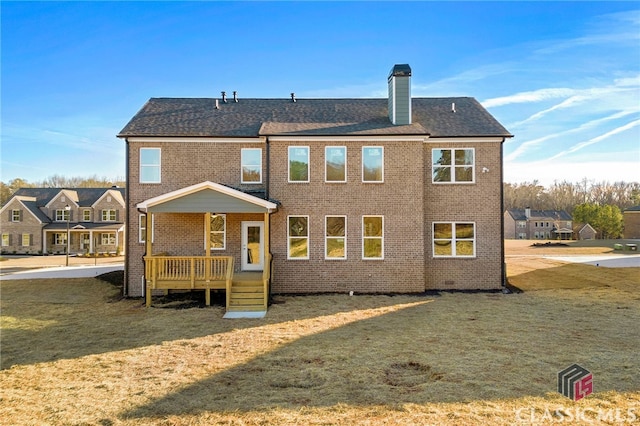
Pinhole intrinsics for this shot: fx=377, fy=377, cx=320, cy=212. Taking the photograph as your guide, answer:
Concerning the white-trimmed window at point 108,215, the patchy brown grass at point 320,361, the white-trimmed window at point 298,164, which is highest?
the white-trimmed window at point 298,164

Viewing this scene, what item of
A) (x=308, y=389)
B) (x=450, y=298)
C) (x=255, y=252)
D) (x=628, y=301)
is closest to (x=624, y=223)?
(x=628, y=301)

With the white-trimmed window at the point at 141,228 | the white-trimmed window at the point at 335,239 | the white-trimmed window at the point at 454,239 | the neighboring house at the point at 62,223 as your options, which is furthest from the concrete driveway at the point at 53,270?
the white-trimmed window at the point at 454,239

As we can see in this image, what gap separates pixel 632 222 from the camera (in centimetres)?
6147

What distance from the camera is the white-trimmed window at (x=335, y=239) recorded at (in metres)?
15.6

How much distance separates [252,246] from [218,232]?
1520 millimetres

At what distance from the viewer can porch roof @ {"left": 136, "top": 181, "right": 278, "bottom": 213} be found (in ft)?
44.5

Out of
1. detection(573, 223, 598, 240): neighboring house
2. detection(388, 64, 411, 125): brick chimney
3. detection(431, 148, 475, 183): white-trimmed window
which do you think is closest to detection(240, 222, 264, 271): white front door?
detection(388, 64, 411, 125): brick chimney

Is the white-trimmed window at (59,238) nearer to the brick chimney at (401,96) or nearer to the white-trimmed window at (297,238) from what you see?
the white-trimmed window at (297,238)

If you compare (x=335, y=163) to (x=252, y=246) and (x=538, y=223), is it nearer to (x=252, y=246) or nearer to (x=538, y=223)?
(x=252, y=246)

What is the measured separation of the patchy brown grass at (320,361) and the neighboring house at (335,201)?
179 cm

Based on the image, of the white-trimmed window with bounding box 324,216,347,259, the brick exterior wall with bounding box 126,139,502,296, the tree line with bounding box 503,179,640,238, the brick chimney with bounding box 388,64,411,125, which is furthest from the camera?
the tree line with bounding box 503,179,640,238

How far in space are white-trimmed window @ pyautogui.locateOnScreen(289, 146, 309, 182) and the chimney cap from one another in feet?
18.0

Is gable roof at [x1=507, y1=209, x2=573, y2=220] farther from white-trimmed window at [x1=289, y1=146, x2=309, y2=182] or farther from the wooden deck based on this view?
the wooden deck

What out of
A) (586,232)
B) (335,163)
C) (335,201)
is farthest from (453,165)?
(586,232)
